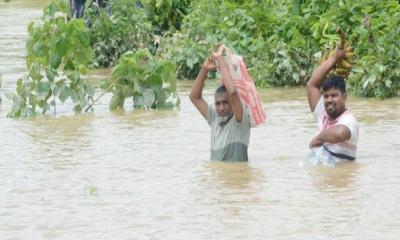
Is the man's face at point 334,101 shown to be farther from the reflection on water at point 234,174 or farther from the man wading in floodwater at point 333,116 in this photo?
the reflection on water at point 234,174

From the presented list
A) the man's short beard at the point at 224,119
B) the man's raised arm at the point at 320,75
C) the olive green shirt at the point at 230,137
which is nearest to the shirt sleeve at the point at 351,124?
the man's raised arm at the point at 320,75

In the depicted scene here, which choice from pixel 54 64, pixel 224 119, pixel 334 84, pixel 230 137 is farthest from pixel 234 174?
pixel 54 64

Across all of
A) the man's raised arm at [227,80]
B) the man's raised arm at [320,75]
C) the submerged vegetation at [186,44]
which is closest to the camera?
the man's raised arm at [227,80]

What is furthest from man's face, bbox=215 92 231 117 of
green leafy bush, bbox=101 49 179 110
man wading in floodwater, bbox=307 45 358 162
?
green leafy bush, bbox=101 49 179 110

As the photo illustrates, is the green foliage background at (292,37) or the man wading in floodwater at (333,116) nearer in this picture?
the man wading in floodwater at (333,116)

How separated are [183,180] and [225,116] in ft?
2.38

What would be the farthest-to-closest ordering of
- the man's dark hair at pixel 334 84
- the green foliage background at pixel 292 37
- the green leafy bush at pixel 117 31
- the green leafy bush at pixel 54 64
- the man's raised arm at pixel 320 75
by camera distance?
the green leafy bush at pixel 117 31 → the green foliage background at pixel 292 37 → the green leafy bush at pixel 54 64 → the man's raised arm at pixel 320 75 → the man's dark hair at pixel 334 84

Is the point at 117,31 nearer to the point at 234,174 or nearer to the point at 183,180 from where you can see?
the point at 234,174

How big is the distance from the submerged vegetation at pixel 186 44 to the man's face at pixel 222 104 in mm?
3782

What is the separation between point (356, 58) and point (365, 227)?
24.8 ft

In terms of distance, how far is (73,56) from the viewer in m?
14.1

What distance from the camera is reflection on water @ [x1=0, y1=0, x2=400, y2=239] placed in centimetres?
792

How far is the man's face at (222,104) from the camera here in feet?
32.9

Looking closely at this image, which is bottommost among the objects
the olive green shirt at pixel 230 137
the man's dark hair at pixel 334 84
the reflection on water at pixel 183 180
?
the reflection on water at pixel 183 180
